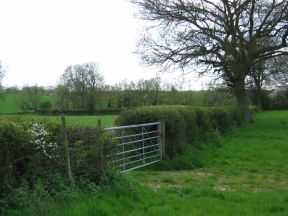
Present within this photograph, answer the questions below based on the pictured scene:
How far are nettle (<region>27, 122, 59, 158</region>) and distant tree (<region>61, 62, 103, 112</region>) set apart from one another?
4448 centimetres

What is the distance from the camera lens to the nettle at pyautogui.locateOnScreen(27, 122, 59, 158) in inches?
261

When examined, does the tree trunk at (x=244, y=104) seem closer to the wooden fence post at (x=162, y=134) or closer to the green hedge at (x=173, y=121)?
the green hedge at (x=173, y=121)

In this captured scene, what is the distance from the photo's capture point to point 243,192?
887cm

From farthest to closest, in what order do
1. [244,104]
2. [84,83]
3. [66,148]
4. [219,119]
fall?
[84,83] < [244,104] < [219,119] < [66,148]

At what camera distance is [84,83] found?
6256cm

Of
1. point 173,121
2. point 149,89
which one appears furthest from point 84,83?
point 173,121

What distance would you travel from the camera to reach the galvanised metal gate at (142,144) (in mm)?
12504

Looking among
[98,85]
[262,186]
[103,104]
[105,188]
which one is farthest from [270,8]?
[98,85]

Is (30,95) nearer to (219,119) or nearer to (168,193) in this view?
(219,119)

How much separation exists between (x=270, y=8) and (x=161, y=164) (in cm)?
1998

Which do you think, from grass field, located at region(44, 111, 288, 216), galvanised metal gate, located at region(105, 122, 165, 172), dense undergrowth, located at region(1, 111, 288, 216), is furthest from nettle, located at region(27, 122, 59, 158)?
galvanised metal gate, located at region(105, 122, 165, 172)

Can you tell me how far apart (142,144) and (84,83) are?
50.2m

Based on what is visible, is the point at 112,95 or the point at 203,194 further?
the point at 112,95

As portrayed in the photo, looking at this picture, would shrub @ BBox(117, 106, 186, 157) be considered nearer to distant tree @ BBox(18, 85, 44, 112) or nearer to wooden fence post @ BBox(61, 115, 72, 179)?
wooden fence post @ BBox(61, 115, 72, 179)
